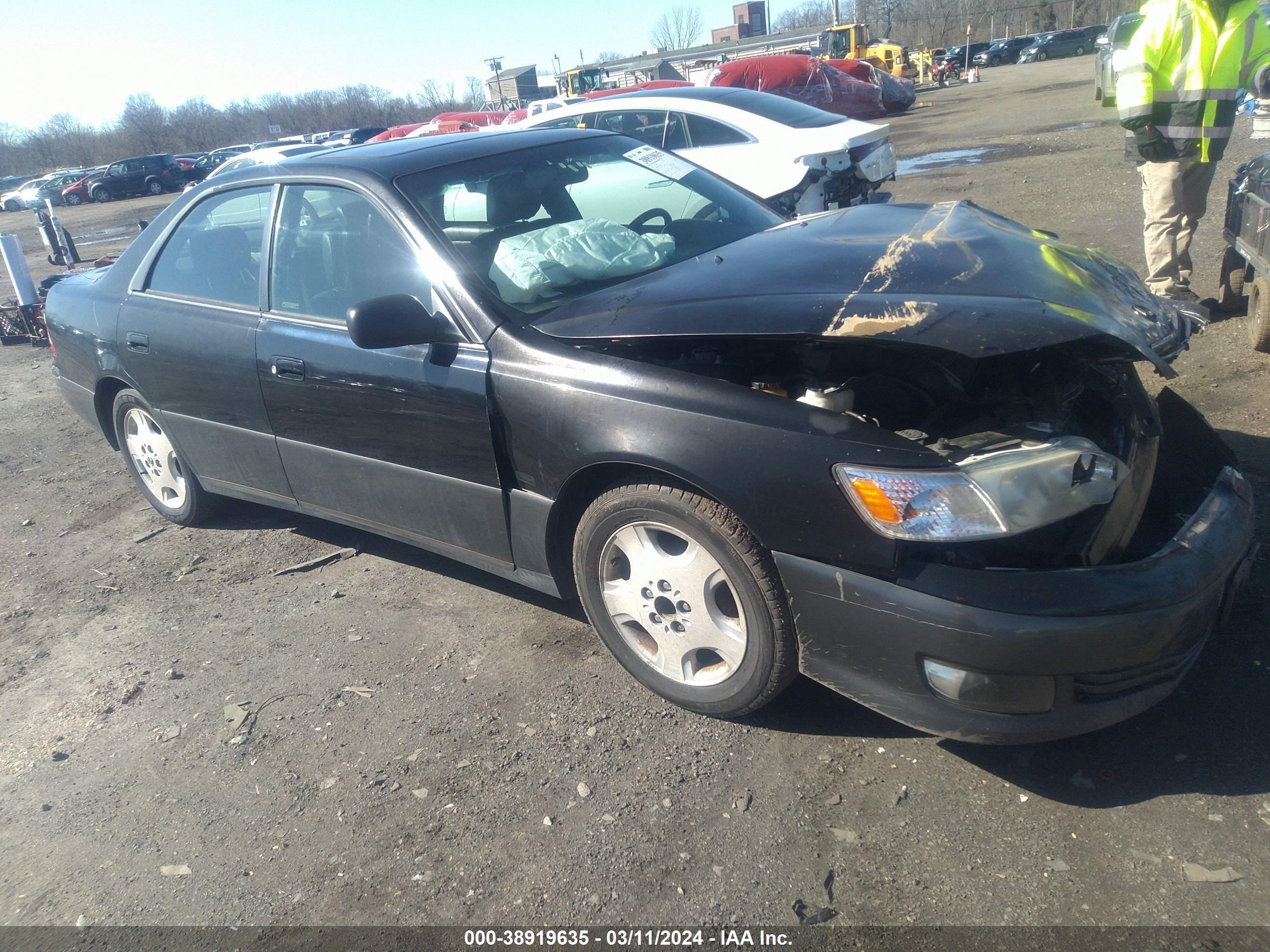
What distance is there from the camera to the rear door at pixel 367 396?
305cm

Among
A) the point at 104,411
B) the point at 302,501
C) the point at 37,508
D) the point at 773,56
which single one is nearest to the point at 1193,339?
the point at 302,501

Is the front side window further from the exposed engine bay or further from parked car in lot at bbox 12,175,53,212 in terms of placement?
parked car in lot at bbox 12,175,53,212

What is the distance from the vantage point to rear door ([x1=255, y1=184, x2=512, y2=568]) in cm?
305

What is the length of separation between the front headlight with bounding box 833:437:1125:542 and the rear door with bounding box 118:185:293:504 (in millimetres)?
2596

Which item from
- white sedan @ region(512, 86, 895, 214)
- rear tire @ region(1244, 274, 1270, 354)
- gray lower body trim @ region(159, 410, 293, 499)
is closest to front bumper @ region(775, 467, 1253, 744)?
gray lower body trim @ region(159, 410, 293, 499)

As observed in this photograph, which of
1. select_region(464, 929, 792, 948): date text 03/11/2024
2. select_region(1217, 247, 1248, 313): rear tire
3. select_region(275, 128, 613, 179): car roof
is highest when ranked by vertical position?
select_region(275, 128, 613, 179): car roof

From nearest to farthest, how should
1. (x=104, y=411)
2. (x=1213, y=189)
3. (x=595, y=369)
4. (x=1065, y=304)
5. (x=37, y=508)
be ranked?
(x=1065, y=304)
(x=595, y=369)
(x=104, y=411)
(x=37, y=508)
(x=1213, y=189)

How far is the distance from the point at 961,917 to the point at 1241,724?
107 centimetres

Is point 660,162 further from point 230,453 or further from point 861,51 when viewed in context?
point 861,51

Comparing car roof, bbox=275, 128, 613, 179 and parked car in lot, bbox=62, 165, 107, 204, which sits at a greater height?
parked car in lot, bbox=62, 165, 107, 204

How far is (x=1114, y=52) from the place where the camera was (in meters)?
6.42

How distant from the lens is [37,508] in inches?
211

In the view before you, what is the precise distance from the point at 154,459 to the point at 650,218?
2.88m

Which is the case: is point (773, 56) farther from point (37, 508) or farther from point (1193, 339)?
point (37, 508)
